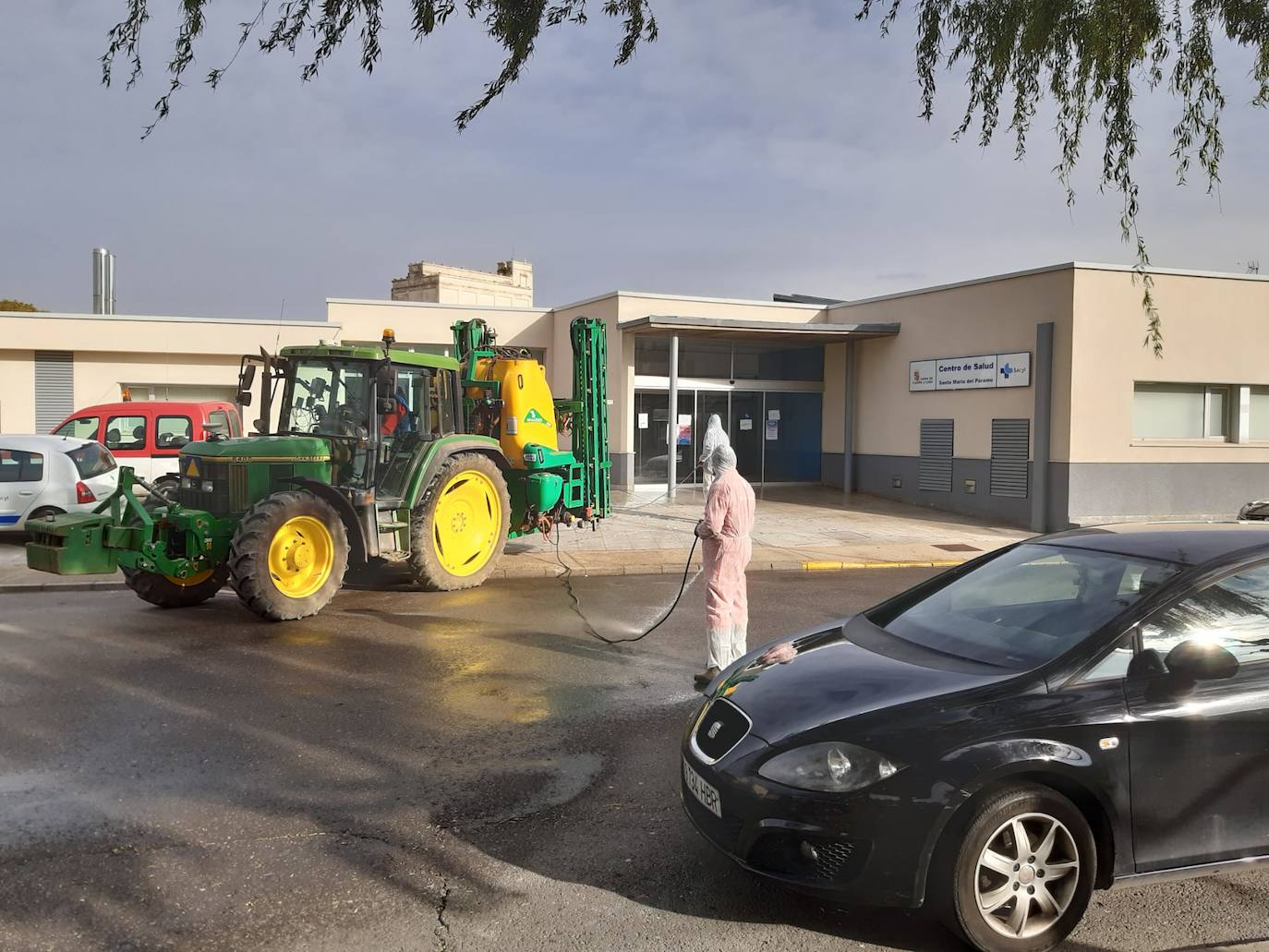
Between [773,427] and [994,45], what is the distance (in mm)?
17857

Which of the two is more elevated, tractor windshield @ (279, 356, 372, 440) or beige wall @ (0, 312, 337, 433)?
beige wall @ (0, 312, 337, 433)

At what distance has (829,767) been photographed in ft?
11.4

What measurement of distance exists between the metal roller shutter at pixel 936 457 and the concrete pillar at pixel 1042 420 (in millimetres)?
2335

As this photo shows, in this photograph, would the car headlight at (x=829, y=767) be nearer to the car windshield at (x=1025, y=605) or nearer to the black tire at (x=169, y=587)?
the car windshield at (x=1025, y=605)

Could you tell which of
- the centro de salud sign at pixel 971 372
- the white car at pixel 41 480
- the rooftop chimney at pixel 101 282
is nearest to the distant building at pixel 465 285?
the rooftop chimney at pixel 101 282

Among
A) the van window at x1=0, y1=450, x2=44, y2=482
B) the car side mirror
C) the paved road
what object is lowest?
the paved road

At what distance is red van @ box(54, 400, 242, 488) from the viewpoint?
610 inches

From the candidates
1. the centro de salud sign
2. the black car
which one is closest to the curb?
the centro de salud sign

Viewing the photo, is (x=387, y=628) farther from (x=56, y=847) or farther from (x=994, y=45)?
(x=994, y=45)

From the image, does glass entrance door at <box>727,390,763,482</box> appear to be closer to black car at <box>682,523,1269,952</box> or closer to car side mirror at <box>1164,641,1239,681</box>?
black car at <box>682,523,1269,952</box>

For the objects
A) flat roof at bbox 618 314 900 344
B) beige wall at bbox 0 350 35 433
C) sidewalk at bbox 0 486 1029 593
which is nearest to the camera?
sidewalk at bbox 0 486 1029 593

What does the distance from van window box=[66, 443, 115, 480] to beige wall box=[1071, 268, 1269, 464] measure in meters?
15.4

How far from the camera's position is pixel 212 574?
972cm

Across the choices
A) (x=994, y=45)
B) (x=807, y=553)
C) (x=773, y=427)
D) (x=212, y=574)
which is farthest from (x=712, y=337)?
(x=994, y=45)
